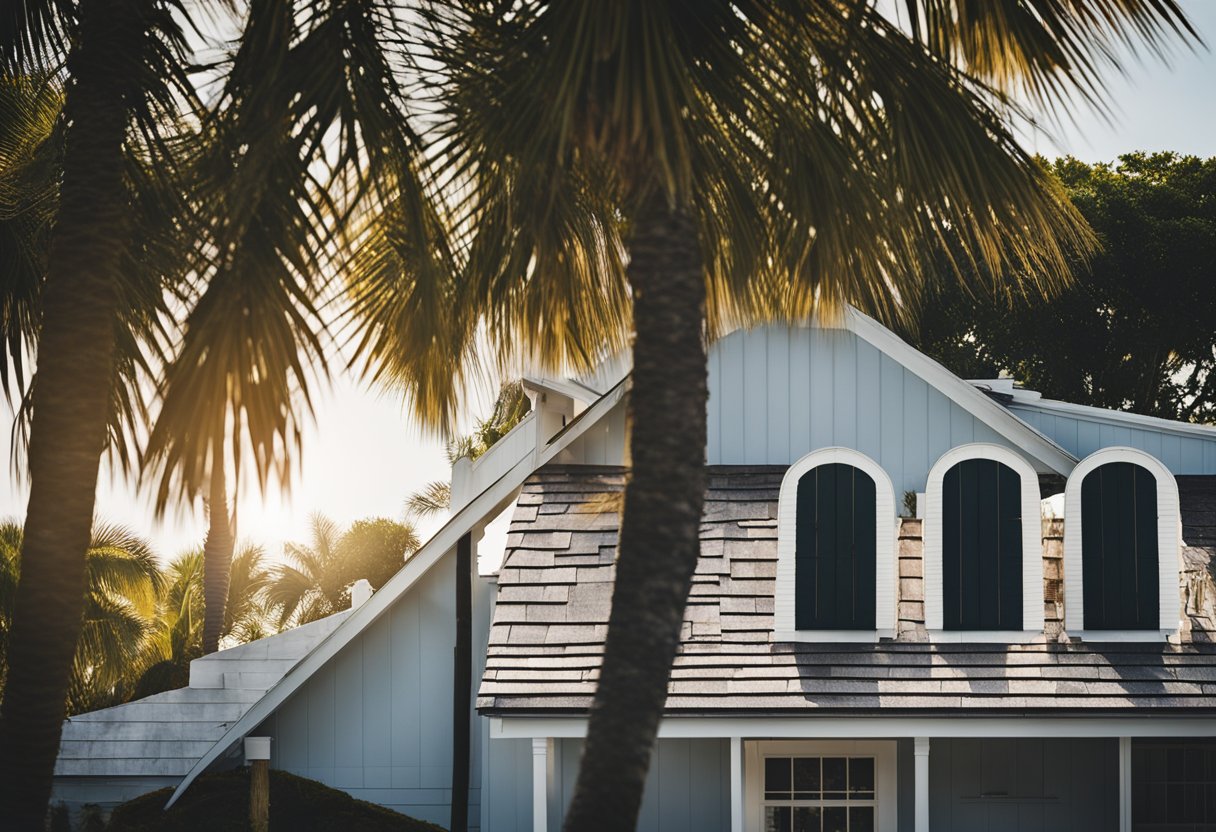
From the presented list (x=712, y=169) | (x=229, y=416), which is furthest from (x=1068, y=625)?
(x=229, y=416)

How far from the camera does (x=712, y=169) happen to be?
732 cm

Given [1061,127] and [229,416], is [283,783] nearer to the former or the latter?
[229,416]

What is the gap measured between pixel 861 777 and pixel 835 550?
8.17 feet

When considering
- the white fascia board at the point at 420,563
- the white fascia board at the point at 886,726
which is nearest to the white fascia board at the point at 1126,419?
the white fascia board at the point at 886,726

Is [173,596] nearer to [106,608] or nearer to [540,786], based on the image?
[106,608]

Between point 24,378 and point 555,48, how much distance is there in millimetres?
5846

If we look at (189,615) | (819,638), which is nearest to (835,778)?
(819,638)

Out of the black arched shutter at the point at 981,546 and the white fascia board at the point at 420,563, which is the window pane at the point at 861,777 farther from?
the white fascia board at the point at 420,563

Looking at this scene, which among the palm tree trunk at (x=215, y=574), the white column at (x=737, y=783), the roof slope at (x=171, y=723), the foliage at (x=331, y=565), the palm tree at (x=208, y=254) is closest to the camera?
the palm tree at (x=208, y=254)

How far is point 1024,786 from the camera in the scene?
1464cm

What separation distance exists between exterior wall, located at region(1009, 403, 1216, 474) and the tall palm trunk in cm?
1179

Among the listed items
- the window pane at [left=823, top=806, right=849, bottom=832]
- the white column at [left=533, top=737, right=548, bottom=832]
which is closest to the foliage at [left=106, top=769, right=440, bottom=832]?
the white column at [left=533, top=737, right=548, bottom=832]

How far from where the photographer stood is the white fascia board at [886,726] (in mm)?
12742

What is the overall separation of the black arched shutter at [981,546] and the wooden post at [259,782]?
6.30 m
